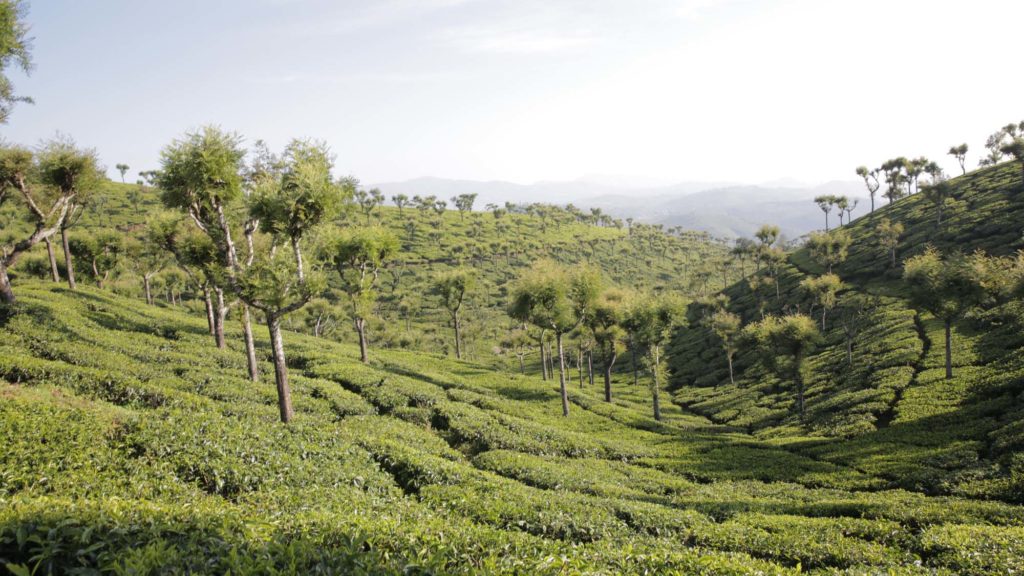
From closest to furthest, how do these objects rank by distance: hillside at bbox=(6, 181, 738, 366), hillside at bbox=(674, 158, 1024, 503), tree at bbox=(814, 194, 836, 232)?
hillside at bbox=(674, 158, 1024, 503)
hillside at bbox=(6, 181, 738, 366)
tree at bbox=(814, 194, 836, 232)

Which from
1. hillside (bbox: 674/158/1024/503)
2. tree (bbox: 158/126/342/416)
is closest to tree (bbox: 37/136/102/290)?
tree (bbox: 158/126/342/416)

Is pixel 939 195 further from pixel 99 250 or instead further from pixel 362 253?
pixel 99 250

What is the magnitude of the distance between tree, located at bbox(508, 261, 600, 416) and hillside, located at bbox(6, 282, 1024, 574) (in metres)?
12.3

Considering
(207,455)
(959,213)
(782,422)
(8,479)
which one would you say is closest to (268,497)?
(207,455)

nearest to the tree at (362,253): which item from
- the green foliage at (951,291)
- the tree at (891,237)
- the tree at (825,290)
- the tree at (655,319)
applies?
the tree at (655,319)

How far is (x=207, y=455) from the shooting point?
13562mm

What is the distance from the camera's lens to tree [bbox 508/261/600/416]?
43125mm

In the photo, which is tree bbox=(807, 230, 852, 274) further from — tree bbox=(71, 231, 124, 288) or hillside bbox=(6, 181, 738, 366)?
tree bbox=(71, 231, 124, 288)

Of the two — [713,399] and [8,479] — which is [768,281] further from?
[8,479]

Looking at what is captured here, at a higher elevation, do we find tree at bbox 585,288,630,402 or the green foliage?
the green foliage

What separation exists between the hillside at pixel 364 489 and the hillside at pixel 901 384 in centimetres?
411

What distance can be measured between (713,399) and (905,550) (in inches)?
1890

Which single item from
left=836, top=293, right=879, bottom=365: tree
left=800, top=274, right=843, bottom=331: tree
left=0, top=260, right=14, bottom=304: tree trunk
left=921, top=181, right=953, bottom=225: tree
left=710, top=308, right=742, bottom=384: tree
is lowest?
left=710, top=308, right=742, bottom=384: tree

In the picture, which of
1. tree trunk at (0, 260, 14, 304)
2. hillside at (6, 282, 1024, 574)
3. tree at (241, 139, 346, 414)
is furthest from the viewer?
tree trunk at (0, 260, 14, 304)
